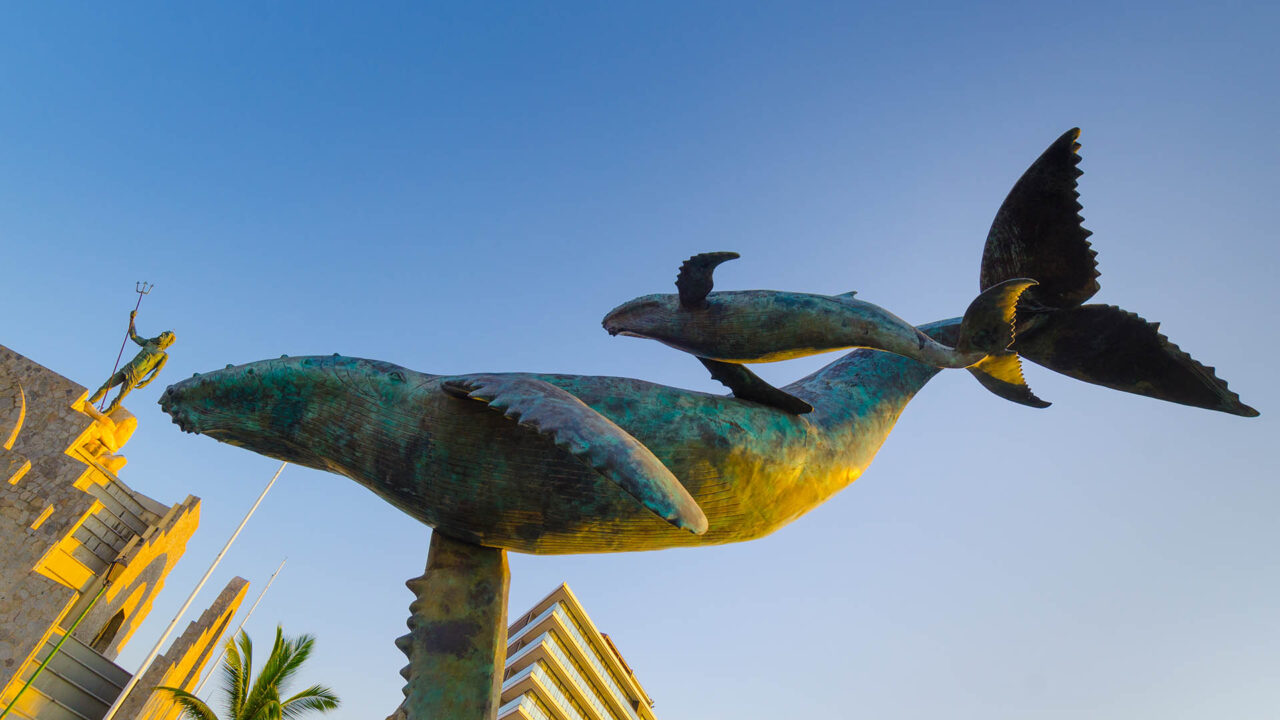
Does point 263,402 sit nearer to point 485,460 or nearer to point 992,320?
point 485,460

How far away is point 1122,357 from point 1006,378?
0.67 metres

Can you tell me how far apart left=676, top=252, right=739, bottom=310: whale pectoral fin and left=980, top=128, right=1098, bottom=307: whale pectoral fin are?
207 centimetres

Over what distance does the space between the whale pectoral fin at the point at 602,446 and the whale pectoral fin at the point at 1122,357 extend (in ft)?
11.1

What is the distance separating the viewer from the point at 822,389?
16.7ft

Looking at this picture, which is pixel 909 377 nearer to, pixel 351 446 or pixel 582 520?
pixel 582 520

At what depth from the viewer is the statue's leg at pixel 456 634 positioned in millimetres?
3619

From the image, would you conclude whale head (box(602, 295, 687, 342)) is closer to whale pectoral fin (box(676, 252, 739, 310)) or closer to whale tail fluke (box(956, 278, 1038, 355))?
whale pectoral fin (box(676, 252, 739, 310))

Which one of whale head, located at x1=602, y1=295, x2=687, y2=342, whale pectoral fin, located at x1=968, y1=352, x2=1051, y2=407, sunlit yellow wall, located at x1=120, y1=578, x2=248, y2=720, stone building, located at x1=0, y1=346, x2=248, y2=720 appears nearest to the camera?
whale head, located at x1=602, y1=295, x2=687, y2=342

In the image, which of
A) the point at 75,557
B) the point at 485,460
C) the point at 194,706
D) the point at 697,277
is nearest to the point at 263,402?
the point at 485,460

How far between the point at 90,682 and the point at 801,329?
70.3ft

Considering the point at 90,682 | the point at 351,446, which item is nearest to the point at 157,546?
the point at 90,682

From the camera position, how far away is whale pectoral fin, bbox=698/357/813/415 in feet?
14.3

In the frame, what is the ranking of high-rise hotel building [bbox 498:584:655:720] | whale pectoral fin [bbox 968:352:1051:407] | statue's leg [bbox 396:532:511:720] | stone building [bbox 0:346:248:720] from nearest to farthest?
statue's leg [bbox 396:532:511:720]
whale pectoral fin [bbox 968:352:1051:407]
stone building [bbox 0:346:248:720]
high-rise hotel building [bbox 498:584:655:720]

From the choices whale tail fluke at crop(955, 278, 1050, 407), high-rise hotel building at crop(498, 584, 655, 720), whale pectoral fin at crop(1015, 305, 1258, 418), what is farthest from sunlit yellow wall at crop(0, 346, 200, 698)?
high-rise hotel building at crop(498, 584, 655, 720)
